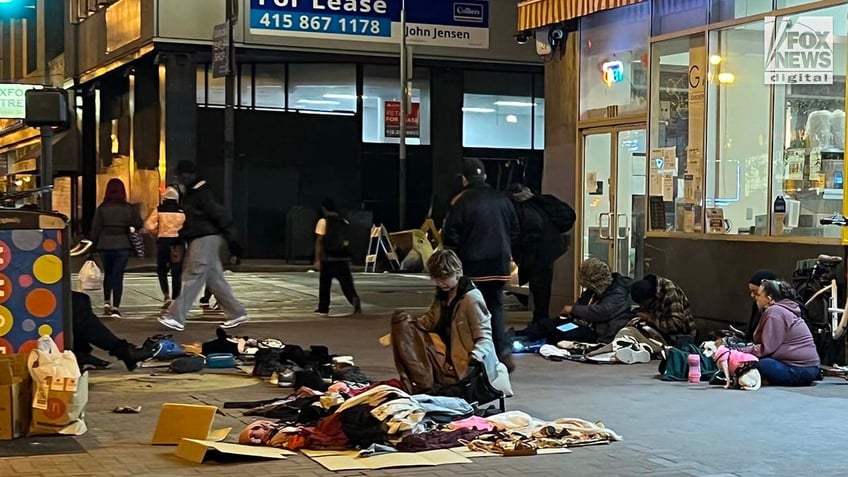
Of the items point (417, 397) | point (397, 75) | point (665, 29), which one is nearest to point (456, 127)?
point (397, 75)

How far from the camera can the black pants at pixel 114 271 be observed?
624 inches

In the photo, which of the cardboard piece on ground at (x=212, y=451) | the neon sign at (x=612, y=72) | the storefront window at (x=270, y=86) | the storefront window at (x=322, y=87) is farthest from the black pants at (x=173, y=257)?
the storefront window at (x=322, y=87)

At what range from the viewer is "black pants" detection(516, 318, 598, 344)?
12.6 m

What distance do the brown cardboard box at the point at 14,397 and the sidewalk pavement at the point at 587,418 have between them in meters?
0.43

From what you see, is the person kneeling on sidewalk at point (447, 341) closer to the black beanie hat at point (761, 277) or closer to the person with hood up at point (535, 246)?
the black beanie hat at point (761, 277)

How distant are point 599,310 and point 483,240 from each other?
2617 millimetres

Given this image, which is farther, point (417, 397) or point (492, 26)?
point (492, 26)

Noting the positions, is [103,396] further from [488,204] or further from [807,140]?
[807,140]

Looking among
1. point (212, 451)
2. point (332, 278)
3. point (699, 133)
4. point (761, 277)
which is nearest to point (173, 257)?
point (332, 278)

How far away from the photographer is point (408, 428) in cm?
745

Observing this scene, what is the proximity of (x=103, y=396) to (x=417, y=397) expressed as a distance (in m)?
2.97

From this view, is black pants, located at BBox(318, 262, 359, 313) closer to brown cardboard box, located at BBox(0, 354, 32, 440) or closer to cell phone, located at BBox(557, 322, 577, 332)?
cell phone, located at BBox(557, 322, 577, 332)

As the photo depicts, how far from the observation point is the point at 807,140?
12258 mm

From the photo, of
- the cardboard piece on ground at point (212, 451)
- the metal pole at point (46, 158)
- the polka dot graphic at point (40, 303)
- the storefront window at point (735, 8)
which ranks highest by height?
the storefront window at point (735, 8)
